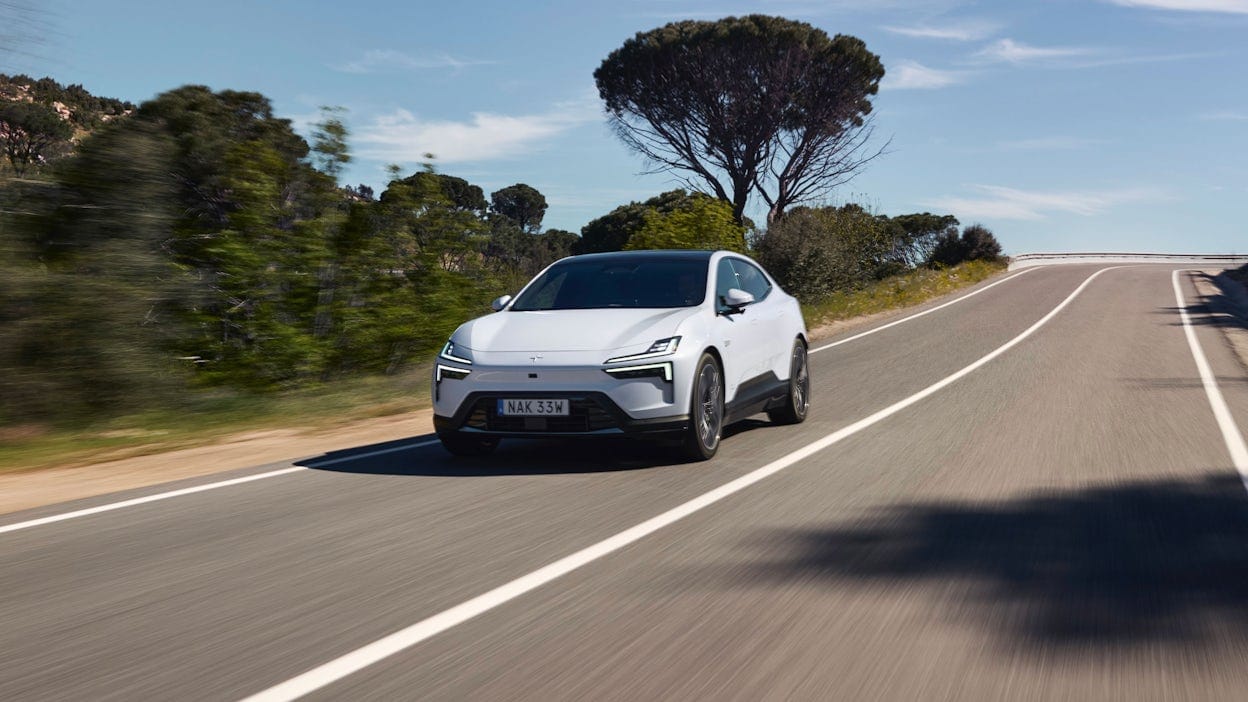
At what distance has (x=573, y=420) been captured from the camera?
27.2 ft

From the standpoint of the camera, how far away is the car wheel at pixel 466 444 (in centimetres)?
895

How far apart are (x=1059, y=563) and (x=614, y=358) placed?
11.8ft

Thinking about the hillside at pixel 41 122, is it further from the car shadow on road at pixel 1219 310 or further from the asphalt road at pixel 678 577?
the car shadow on road at pixel 1219 310

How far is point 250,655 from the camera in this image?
14.1 feet

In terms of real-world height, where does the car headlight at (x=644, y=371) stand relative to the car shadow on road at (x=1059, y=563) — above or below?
above

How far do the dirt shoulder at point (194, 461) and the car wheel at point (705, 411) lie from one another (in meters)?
3.29

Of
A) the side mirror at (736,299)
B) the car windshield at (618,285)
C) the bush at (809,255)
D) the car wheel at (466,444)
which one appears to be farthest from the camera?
the bush at (809,255)

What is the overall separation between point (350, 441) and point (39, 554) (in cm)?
461

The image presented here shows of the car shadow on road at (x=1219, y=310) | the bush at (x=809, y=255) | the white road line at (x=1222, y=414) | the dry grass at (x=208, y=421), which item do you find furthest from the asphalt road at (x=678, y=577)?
the bush at (x=809, y=255)

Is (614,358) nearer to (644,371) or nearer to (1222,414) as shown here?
(644,371)

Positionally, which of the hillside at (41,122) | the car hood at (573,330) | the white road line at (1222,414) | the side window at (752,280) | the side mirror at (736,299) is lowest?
the white road line at (1222,414)

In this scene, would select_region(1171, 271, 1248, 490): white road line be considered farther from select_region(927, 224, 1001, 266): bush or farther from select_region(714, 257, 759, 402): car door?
select_region(927, 224, 1001, 266): bush

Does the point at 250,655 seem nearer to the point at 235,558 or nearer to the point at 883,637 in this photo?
the point at 235,558

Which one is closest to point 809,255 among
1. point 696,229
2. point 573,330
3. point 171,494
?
point 696,229
